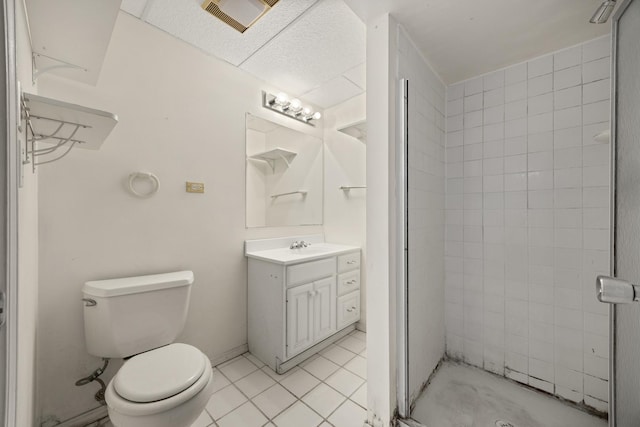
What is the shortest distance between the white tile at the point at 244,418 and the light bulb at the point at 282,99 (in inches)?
86.2

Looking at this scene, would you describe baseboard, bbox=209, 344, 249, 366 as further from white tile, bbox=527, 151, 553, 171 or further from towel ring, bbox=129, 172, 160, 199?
white tile, bbox=527, 151, 553, 171

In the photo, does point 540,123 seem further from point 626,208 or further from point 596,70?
point 626,208

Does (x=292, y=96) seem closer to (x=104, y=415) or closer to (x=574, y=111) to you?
(x=574, y=111)

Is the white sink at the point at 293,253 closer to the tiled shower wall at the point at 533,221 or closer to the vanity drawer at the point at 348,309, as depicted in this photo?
the vanity drawer at the point at 348,309

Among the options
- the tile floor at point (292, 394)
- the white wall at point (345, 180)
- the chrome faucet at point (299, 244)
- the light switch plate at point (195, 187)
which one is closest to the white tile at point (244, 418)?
the tile floor at point (292, 394)

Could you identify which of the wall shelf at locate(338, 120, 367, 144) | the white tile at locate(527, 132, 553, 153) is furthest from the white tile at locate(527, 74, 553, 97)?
the wall shelf at locate(338, 120, 367, 144)

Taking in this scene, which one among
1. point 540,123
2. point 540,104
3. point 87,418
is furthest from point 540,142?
point 87,418

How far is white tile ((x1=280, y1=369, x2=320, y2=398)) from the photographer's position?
1589mm

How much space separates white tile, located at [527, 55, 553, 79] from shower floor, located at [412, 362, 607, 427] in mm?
1969

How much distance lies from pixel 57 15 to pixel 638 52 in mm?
1795

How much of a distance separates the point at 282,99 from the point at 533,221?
6.73 ft

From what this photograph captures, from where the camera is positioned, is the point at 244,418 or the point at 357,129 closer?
the point at 244,418

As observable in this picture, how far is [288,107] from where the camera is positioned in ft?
7.51

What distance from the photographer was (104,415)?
137 cm
